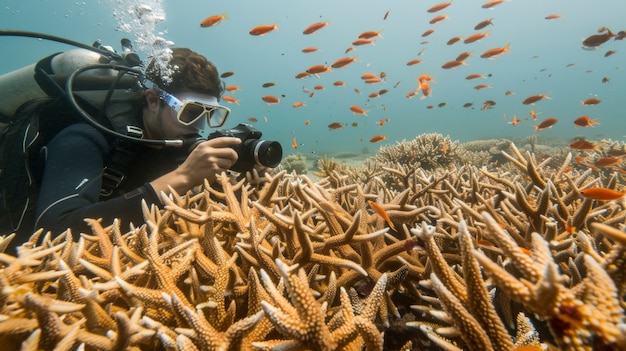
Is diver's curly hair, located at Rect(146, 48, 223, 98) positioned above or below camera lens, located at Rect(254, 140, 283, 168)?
above

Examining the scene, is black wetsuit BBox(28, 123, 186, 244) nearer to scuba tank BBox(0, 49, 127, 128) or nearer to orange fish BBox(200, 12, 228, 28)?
scuba tank BBox(0, 49, 127, 128)

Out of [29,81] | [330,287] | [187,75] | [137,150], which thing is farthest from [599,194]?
[29,81]

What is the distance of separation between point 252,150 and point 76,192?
4.75 feet

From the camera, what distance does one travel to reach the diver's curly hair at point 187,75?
303 cm

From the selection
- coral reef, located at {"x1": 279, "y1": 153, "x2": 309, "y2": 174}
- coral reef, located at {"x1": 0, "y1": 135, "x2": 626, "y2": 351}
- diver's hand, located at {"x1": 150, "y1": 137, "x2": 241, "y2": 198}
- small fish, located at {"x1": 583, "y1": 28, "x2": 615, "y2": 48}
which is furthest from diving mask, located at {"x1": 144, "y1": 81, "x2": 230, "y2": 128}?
coral reef, located at {"x1": 279, "y1": 153, "x2": 309, "y2": 174}

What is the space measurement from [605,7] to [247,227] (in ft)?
525

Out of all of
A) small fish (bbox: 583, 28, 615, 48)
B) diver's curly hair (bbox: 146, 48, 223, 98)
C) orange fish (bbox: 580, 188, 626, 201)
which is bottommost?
orange fish (bbox: 580, 188, 626, 201)

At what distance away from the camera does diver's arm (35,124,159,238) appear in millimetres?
2141

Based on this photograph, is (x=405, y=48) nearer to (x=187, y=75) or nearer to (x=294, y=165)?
(x=294, y=165)

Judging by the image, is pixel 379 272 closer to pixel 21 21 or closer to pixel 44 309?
pixel 44 309

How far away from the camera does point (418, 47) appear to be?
114m

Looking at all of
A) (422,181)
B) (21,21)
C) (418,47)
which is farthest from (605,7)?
(21,21)

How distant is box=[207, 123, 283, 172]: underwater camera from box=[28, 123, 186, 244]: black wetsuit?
0.80 metres

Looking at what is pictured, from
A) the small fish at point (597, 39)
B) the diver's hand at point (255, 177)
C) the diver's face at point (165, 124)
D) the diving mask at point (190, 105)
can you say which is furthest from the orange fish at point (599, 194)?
the small fish at point (597, 39)
